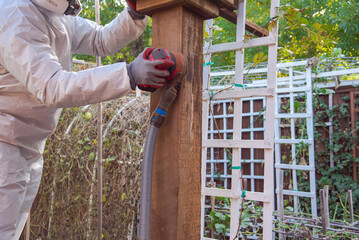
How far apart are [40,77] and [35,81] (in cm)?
2

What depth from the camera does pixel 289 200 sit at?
4.47 meters

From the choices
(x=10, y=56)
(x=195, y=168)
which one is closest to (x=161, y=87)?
(x=195, y=168)

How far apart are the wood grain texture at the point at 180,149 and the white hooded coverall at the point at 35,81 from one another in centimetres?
18

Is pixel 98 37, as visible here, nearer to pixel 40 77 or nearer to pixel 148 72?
pixel 40 77

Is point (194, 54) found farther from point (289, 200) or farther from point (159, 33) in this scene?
point (289, 200)

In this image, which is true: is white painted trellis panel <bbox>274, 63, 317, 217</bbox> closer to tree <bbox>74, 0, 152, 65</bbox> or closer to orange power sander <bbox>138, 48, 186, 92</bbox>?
orange power sander <bbox>138, 48, 186, 92</bbox>

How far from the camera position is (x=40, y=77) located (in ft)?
3.29

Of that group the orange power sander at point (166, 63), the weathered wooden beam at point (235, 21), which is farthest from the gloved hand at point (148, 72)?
the weathered wooden beam at point (235, 21)

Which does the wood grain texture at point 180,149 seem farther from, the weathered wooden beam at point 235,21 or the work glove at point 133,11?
the weathered wooden beam at point 235,21

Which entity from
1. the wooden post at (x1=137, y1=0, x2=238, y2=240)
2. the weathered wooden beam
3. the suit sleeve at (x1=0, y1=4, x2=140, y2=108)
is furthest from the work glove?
the weathered wooden beam

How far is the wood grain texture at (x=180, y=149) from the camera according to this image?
3.25 ft

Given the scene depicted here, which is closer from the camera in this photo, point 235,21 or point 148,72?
point 148,72

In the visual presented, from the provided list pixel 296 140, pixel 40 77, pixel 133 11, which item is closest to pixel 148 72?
pixel 40 77

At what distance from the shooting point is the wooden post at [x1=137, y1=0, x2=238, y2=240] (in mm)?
991
